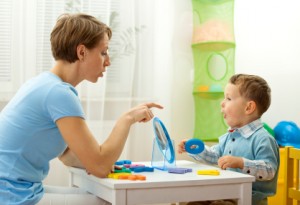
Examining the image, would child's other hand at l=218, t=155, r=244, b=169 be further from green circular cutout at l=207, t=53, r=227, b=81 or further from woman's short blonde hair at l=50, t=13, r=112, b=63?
green circular cutout at l=207, t=53, r=227, b=81

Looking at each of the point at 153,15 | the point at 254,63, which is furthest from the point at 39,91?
the point at 254,63

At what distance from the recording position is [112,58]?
3.16 metres

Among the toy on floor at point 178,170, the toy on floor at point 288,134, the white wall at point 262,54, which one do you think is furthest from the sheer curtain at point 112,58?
the toy on floor at point 178,170

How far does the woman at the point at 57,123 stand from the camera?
160 centimetres

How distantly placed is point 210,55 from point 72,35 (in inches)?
67.5

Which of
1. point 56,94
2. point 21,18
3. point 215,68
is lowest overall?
point 56,94

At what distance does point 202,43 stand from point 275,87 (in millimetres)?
657

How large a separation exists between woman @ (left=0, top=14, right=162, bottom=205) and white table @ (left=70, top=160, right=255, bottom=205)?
0.10m

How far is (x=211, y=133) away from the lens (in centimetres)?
332

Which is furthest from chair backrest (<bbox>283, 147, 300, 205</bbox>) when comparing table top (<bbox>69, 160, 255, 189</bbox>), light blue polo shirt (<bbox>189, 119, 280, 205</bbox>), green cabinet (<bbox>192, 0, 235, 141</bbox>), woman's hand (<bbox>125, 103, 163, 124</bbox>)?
green cabinet (<bbox>192, 0, 235, 141</bbox>)

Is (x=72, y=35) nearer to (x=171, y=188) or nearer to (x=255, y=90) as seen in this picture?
(x=171, y=188)

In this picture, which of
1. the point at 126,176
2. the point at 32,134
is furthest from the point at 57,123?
the point at 126,176

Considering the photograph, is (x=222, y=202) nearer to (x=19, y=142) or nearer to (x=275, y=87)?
(x=19, y=142)

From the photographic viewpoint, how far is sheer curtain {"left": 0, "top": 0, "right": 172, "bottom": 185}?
9.80 feet
